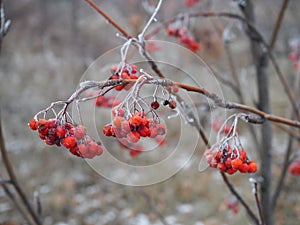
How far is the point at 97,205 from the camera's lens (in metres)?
4.80

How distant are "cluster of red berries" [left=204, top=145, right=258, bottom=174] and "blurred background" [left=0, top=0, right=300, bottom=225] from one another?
3.49 feet

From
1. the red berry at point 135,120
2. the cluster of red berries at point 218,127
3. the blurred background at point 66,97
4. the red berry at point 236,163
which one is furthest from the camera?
the blurred background at point 66,97

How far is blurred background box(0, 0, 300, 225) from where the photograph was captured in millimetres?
4492

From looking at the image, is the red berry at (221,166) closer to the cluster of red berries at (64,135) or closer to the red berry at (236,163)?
the red berry at (236,163)

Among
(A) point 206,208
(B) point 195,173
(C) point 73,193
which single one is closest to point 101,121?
(C) point 73,193

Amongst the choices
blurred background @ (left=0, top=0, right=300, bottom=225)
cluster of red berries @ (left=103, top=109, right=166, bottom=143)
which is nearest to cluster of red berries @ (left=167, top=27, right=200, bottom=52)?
blurred background @ (left=0, top=0, right=300, bottom=225)

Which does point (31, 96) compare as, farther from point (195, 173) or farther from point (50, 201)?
point (195, 173)

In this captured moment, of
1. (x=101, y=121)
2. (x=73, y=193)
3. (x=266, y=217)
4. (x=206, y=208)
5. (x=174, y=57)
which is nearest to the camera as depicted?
(x=266, y=217)

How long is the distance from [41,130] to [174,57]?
6427 mm

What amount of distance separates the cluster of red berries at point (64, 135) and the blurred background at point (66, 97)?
118 centimetres

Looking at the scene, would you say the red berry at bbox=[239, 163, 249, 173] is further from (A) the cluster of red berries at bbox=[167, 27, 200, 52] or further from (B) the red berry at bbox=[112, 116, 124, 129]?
(A) the cluster of red berries at bbox=[167, 27, 200, 52]

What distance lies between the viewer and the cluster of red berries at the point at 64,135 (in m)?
0.76

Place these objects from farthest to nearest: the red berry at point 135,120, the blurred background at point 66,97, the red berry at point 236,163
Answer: the blurred background at point 66,97 → the red berry at point 236,163 → the red berry at point 135,120

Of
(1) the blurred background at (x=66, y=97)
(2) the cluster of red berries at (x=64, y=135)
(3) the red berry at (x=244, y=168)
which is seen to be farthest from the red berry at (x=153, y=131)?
(1) the blurred background at (x=66, y=97)
